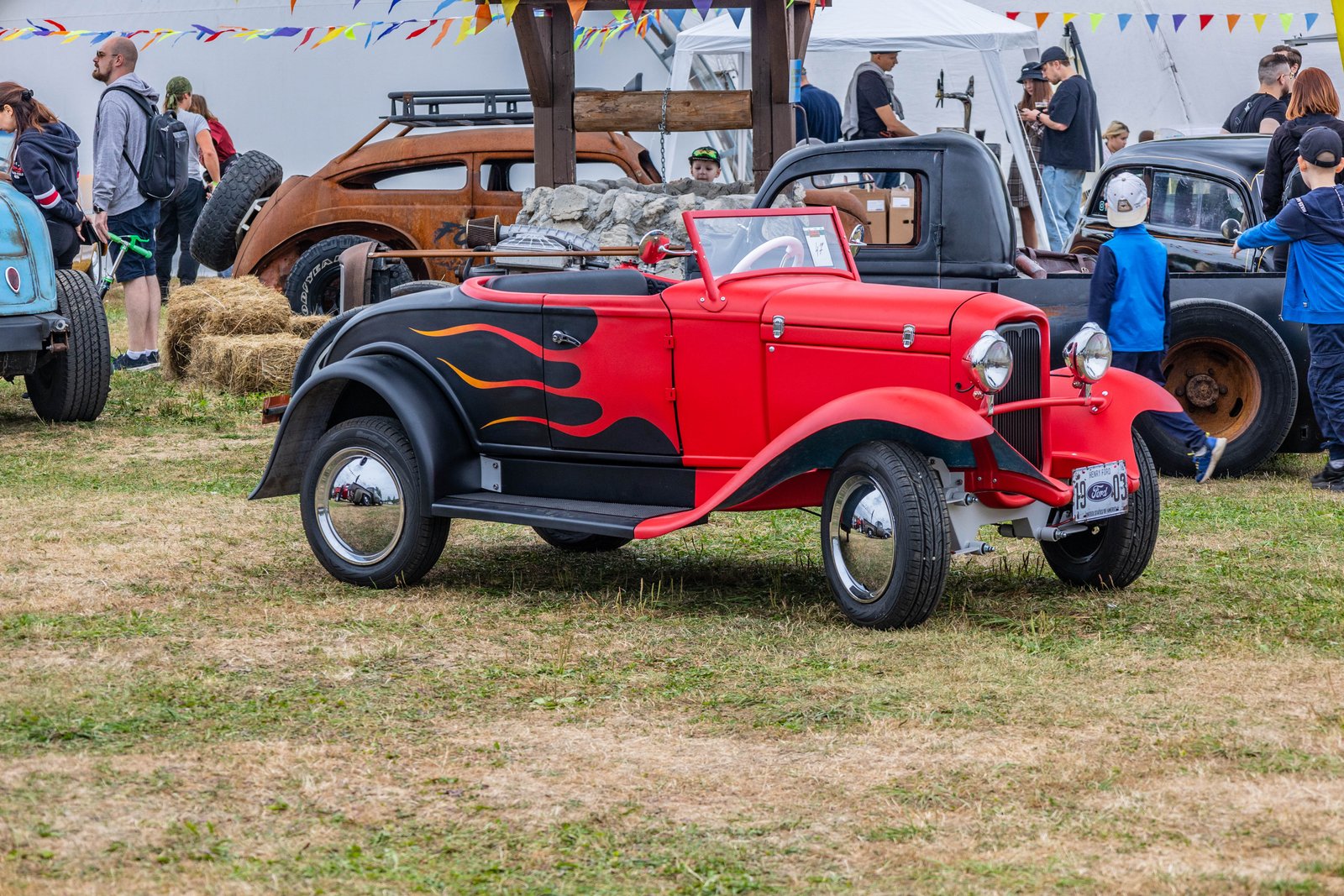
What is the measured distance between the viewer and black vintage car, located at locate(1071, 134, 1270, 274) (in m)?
10.2

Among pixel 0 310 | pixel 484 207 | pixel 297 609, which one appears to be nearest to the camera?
pixel 297 609

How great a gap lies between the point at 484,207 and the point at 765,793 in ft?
33.3

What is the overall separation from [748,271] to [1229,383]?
3.75 m

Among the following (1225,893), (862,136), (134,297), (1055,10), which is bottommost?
(1225,893)

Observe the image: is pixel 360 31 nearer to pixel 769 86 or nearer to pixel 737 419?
pixel 769 86

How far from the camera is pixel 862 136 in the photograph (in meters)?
13.6

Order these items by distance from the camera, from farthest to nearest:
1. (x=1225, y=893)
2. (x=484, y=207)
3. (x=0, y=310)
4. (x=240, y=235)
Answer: (x=240, y=235), (x=484, y=207), (x=0, y=310), (x=1225, y=893)

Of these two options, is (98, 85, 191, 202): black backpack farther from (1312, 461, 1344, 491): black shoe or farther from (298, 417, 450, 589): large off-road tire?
(1312, 461, 1344, 491): black shoe

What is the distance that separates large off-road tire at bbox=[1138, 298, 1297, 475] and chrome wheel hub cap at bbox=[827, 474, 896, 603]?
360 centimetres

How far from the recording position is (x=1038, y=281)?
793cm

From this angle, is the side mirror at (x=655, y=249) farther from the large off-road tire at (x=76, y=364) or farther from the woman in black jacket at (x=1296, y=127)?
the large off-road tire at (x=76, y=364)

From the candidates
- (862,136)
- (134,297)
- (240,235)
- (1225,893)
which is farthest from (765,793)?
(240,235)

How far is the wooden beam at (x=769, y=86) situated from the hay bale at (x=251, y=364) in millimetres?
3413

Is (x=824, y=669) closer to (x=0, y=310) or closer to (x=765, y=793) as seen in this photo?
(x=765, y=793)
